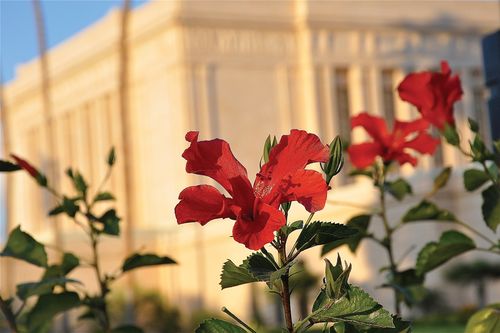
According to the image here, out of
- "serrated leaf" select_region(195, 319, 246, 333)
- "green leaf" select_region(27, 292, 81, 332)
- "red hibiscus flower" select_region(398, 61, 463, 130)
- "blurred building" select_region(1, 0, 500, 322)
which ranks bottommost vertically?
"serrated leaf" select_region(195, 319, 246, 333)

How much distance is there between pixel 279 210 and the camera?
211 centimetres

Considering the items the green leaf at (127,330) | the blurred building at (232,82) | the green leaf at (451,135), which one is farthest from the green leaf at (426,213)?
the blurred building at (232,82)

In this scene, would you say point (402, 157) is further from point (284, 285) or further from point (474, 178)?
point (284, 285)

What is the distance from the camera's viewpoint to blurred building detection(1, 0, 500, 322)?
113 ft

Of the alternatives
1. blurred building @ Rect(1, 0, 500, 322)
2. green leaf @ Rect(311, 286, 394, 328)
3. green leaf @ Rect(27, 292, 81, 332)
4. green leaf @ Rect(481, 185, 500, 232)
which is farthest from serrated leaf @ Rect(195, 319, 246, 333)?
blurred building @ Rect(1, 0, 500, 322)

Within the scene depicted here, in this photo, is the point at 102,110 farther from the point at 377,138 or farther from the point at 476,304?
the point at 377,138

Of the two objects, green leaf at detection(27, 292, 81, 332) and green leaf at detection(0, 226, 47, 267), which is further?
green leaf at detection(27, 292, 81, 332)

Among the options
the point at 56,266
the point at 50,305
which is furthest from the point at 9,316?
the point at 56,266

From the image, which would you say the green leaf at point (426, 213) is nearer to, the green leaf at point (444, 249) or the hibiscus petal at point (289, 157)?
the green leaf at point (444, 249)

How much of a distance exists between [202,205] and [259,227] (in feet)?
0.37

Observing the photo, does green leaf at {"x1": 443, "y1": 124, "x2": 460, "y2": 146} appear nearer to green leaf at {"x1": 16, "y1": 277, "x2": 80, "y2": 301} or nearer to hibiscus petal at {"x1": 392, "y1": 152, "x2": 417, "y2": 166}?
hibiscus petal at {"x1": 392, "y1": 152, "x2": 417, "y2": 166}

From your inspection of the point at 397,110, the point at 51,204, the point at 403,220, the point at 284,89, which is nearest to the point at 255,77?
the point at 284,89

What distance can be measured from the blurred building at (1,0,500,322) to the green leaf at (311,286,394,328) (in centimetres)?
2895

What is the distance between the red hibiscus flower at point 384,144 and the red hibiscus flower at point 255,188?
1.39m
